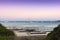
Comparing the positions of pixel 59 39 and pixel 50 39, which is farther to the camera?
pixel 50 39

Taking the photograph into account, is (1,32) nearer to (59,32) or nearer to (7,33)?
(7,33)

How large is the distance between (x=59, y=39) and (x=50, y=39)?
4.35 feet

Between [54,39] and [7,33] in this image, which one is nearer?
[54,39]

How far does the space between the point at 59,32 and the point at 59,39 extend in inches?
45.9

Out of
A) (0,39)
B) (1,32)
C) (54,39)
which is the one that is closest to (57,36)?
(54,39)

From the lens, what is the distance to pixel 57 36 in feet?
55.8

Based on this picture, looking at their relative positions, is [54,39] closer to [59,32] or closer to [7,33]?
[59,32]

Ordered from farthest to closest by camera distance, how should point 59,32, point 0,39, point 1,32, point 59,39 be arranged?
point 1,32 < point 0,39 < point 59,32 < point 59,39

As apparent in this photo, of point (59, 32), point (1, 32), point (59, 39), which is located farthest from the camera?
point (1, 32)

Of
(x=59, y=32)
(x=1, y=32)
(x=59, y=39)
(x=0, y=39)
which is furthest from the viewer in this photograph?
(x=1, y=32)

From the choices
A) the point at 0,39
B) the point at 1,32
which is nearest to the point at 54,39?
the point at 0,39

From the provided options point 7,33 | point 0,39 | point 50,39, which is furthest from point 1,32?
point 50,39

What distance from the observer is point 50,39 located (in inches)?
695

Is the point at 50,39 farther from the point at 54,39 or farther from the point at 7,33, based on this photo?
the point at 7,33
